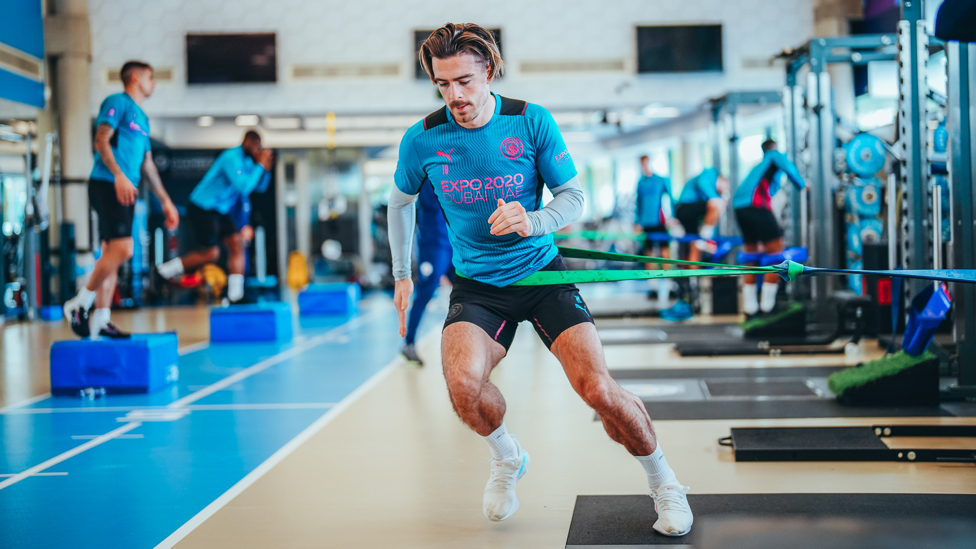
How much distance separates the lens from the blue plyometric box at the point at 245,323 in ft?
22.8

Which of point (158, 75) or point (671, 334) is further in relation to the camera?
point (158, 75)

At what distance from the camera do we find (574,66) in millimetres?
10875

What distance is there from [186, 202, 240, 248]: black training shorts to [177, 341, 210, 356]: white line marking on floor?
0.86 metres

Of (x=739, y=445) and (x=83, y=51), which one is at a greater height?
(x=83, y=51)

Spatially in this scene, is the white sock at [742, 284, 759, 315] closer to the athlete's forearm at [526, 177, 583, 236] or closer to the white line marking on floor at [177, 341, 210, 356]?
the white line marking on floor at [177, 341, 210, 356]

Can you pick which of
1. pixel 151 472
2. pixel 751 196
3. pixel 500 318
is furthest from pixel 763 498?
pixel 751 196

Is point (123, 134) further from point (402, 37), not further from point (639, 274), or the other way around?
point (402, 37)

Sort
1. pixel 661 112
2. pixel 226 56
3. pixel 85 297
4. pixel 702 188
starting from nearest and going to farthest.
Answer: pixel 85 297 → pixel 702 188 → pixel 226 56 → pixel 661 112

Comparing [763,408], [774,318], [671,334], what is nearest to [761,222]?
[774,318]

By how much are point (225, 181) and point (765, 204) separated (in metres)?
4.43

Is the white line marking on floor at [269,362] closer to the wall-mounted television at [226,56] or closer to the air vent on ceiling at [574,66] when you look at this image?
the wall-mounted television at [226,56]

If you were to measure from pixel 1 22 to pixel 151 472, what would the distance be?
7.15 meters

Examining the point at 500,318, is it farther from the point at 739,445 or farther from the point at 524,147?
the point at 739,445

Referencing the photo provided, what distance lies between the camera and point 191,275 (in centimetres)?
1202
